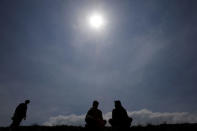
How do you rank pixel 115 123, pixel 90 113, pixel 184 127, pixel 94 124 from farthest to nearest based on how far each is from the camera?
pixel 184 127 < pixel 115 123 < pixel 90 113 < pixel 94 124

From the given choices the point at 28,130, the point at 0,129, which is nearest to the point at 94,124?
the point at 28,130

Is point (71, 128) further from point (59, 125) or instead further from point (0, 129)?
point (0, 129)

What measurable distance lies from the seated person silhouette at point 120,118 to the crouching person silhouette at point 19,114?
6.97 meters

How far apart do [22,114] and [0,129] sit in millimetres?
1880

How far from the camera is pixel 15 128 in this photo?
30.8ft

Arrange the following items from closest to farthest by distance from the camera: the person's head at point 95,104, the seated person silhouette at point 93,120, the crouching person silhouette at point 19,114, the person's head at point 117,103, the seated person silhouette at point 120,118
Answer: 1. the seated person silhouette at point 93,120
2. the person's head at point 95,104
3. the seated person silhouette at point 120,118
4. the person's head at point 117,103
5. the crouching person silhouette at point 19,114

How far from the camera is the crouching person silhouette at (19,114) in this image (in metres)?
9.54

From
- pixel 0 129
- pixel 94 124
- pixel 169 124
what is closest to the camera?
pixel 94 124

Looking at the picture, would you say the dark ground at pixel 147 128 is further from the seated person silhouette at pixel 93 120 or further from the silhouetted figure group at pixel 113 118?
the seated person silhouette at pixel 93 120

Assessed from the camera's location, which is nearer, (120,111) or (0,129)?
(120,111)

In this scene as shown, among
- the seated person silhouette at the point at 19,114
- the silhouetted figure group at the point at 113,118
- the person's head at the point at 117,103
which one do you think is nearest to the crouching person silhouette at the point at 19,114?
the seated person silhouette at the point at 19,114

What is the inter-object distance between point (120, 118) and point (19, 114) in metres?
7.46

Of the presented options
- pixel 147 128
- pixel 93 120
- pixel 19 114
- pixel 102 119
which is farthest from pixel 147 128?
pixel 19 114

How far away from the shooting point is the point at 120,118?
6.38 m
